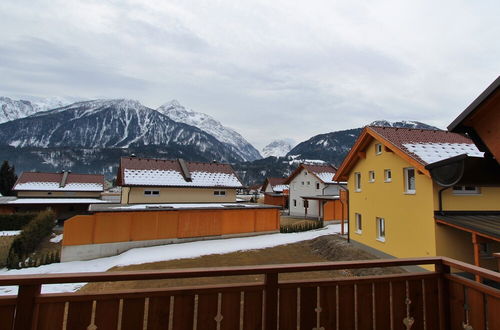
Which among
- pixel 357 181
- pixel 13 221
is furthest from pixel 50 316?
pixel 13 221

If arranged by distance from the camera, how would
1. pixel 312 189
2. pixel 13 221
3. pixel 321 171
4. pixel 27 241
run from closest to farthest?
1. pixel 27 241
2. pixel 13 221
3. pixel 312 189
4. pixel 321 171

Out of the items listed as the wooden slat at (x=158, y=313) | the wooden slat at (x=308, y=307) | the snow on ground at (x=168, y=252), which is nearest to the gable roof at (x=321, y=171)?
the snow on ground at (x=168, y=252)

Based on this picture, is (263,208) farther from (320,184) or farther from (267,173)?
(267,173)

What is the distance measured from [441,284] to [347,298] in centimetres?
114

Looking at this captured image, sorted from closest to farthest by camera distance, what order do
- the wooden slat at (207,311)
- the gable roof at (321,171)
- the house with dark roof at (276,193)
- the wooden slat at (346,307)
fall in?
1. the wooden slat at (207,311)
2. the wooden slat at (346,307)
3. the gable roof at (321,171)
4. the house with dark roof at (276,193)

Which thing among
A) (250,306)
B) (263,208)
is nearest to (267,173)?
(263,208)

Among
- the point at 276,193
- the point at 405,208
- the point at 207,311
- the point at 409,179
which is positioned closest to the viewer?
the point at 207,311

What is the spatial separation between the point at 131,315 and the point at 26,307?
0.83 metres

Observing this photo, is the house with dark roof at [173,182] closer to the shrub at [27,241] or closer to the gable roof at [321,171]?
the shrub at [27,241]

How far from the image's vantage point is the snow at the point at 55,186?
124 ft

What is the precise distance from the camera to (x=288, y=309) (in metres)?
2.77

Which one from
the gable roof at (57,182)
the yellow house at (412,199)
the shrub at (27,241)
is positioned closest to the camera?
the yellow house at (412,199)

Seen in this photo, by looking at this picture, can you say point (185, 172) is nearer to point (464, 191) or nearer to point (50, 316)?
point (464, 191)

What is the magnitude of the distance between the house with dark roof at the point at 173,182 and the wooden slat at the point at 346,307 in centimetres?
2512
